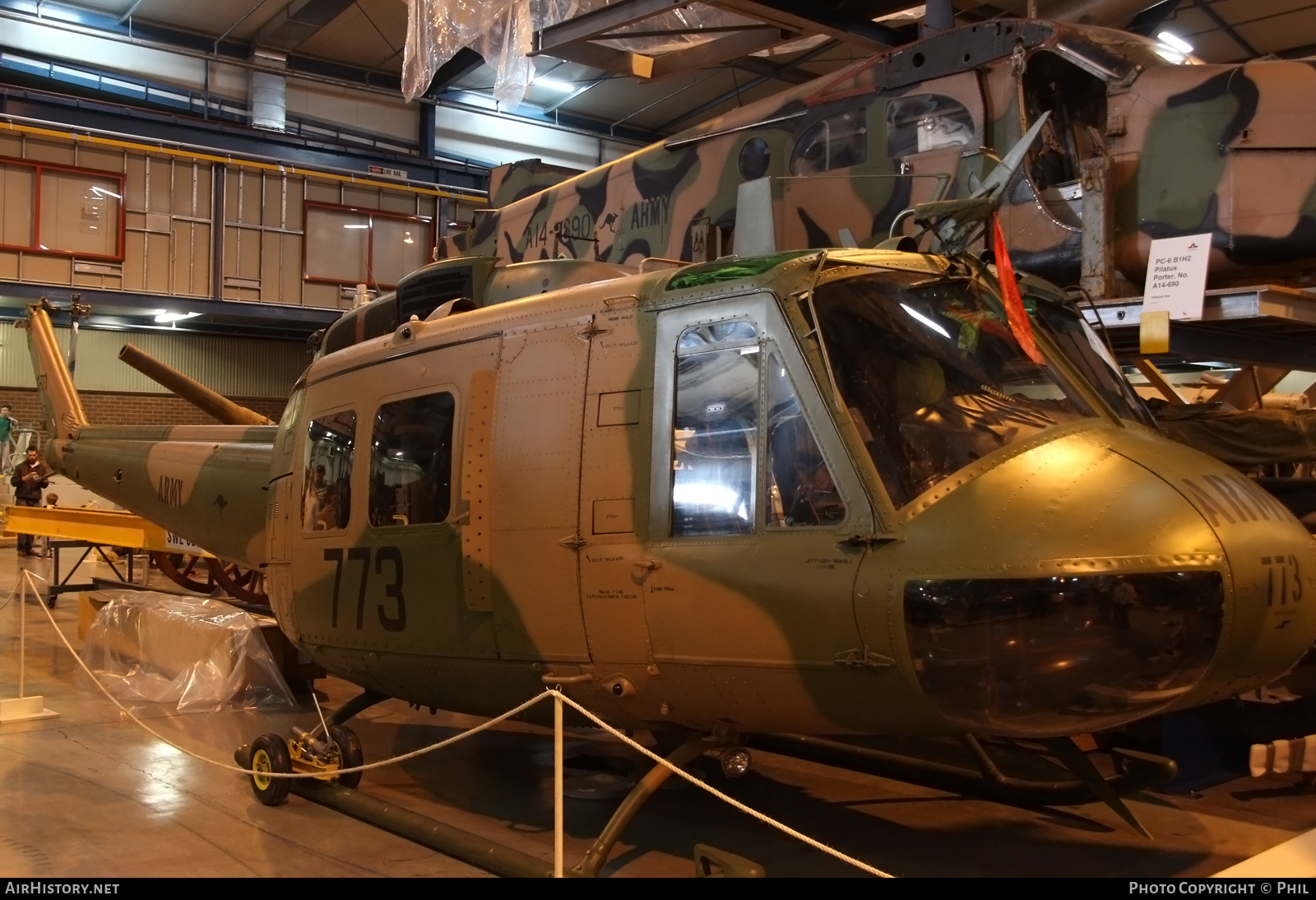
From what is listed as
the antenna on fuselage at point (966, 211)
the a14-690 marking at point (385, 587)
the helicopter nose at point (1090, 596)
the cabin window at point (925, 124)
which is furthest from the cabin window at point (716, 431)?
the cabin window at point (925, 124)

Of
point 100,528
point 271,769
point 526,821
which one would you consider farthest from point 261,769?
point 100,528

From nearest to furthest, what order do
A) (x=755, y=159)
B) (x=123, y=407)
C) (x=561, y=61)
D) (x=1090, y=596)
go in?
(x=1090, y=596) → (x=755, y=159) → (x=561, y=61) → (x=123, y=407)

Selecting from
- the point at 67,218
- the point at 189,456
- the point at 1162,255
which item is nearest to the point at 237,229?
the point at 67,218

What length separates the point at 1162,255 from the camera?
652 centimetres

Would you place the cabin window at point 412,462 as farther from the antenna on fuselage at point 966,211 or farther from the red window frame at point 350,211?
the red window frame at point 350,211

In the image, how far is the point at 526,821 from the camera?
237 inches

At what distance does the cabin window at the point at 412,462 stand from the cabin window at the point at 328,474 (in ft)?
0.92

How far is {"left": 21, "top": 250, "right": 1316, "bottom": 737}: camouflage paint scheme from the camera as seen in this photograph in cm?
410

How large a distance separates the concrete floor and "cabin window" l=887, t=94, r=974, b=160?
415 centimetres

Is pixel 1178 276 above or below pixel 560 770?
above

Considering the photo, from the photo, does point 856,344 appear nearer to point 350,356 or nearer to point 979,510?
point 979,510

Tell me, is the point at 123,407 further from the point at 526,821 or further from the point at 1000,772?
the point at 1000,772

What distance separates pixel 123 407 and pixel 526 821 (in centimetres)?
2292
